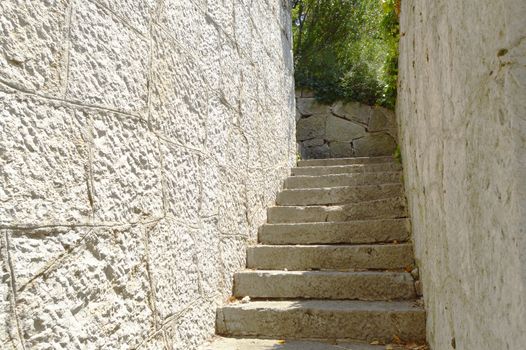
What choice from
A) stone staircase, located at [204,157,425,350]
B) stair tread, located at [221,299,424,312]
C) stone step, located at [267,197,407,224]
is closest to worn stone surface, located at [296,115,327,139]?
stone staircase, located at [204,157,425,350]

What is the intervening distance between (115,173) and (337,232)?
218 centimetres

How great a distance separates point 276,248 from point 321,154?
14.5 feet

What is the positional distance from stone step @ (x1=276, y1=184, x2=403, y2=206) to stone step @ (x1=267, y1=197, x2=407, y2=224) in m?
0.24

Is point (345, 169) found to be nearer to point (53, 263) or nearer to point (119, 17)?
point (119, 17)

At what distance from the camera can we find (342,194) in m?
4.02

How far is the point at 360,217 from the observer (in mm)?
3670

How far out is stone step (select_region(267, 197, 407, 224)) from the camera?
3.64 m

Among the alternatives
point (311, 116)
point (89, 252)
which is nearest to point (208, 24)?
point (89, 252)

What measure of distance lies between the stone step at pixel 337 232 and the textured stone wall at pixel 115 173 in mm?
598

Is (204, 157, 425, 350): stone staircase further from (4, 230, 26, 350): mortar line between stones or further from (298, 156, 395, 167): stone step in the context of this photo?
(4, 230, 26, 350): mortar line between stones

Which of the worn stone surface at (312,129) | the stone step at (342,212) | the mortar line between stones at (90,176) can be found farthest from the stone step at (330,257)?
the worn stone surface at (312,129)

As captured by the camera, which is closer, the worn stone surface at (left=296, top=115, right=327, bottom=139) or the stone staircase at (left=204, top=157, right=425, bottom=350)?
the stone staircase at (left=204, top=157, right=425, bottom=350)

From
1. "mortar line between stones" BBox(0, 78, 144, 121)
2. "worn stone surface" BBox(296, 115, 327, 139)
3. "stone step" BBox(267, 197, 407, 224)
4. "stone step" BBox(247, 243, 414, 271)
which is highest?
"worn stone surface" BBox(296, 115, 327, 139)

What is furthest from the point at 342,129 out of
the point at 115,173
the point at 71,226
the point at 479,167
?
the point at 479,167
